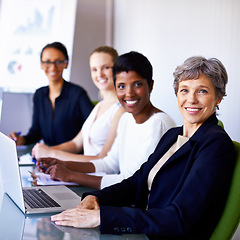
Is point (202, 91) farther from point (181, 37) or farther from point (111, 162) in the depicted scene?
point (181, 37)

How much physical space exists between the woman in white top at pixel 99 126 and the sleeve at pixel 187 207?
4.09 feet

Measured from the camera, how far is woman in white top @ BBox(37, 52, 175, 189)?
2.00 m

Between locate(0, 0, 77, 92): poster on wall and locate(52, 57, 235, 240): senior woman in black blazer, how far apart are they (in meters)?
3.74

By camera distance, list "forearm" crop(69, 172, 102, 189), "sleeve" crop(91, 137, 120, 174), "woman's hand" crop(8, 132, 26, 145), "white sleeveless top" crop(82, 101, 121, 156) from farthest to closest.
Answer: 1. "woman's hand" crop(8, 132, 26, 145)
2. "white sleeveless top" crop(82, 101, 121, 156)
3. "sleeve" crop(91, 137, 120, 174)
4. "forearm" crop(69, 172, 102, 189)

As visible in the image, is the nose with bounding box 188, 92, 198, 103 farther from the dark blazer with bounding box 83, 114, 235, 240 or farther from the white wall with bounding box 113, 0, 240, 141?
the white wall with bounding box 113, 0, 240, 141

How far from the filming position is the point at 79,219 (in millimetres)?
1313

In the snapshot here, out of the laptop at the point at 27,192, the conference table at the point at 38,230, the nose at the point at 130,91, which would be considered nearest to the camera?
the conference table at the point at 38,230

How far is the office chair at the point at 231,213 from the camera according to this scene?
128cm

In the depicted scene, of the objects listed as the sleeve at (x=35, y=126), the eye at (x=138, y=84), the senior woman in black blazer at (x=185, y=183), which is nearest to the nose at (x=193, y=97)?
the senior woman in black blazer at (x=185, y=183)

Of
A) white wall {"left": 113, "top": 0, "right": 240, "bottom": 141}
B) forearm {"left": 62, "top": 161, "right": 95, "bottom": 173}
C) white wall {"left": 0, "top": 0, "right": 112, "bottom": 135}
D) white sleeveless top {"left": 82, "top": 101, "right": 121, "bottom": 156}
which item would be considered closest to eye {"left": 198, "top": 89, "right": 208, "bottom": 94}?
white wall {"left": 113, "top": 0, "right": 240, "bottom": 141}

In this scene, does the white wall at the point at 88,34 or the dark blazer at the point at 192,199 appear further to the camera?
the white wall at the point at 88,34

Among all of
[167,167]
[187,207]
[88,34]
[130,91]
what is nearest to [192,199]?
[187,207]

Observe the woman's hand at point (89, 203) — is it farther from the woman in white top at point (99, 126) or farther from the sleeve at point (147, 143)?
the woman in white top at point (99, 126)

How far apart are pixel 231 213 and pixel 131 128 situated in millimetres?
1007
